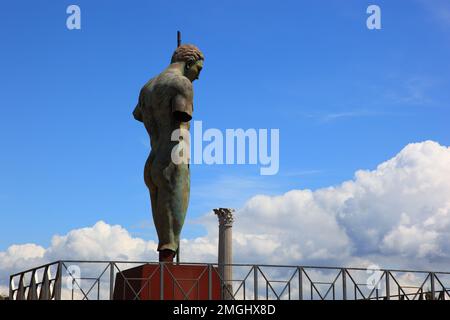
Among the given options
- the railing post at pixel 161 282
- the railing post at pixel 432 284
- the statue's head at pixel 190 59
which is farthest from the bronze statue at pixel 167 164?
the railing post at pixel 432 284

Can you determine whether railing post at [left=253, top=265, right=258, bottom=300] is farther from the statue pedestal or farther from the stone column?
the stone column

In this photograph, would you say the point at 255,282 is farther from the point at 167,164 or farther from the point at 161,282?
the point at 167,164

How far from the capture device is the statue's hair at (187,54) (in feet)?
59.1

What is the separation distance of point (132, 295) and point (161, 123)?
350 cm

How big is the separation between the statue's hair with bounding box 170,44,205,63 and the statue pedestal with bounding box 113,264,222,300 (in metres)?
4.41

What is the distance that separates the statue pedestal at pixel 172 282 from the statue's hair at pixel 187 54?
441 centimetres

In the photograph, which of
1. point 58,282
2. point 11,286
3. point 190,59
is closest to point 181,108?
point 190,59

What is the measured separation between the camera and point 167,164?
17.0m

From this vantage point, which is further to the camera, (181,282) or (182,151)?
(182,151)
